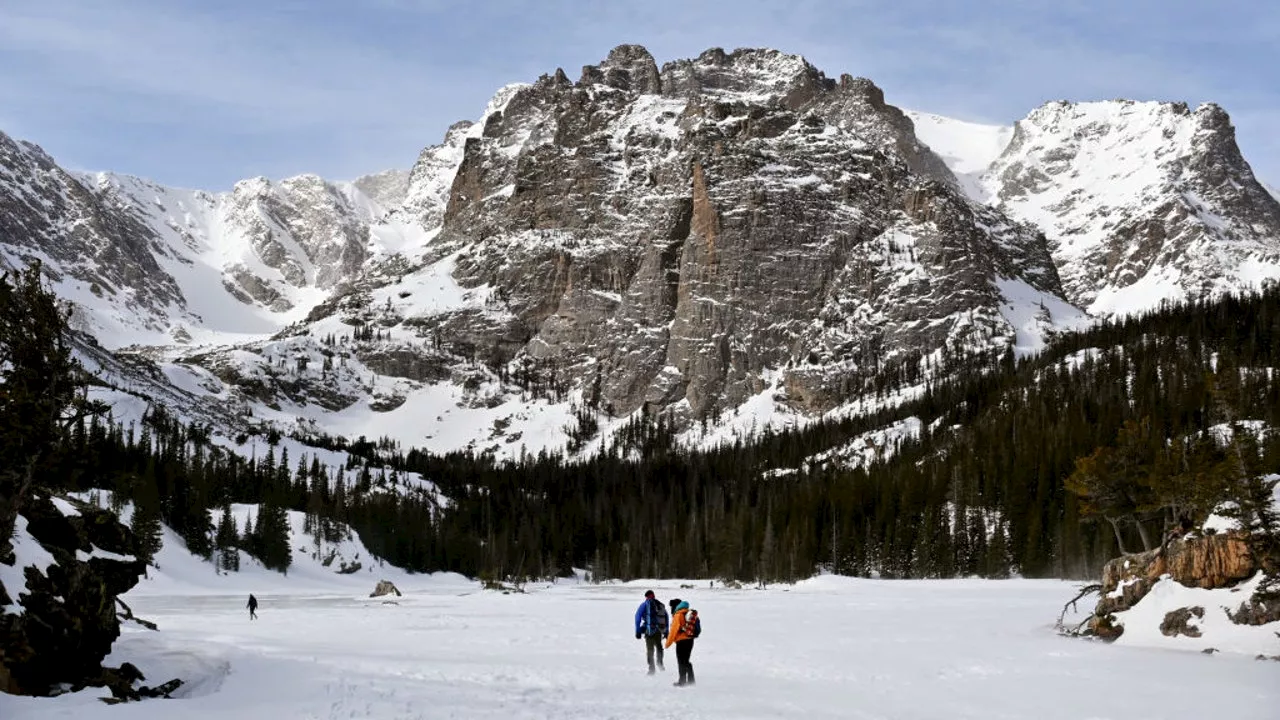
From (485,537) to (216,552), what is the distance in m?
57.1

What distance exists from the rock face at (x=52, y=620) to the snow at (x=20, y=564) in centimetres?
3

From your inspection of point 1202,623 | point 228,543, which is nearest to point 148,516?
point 228,543

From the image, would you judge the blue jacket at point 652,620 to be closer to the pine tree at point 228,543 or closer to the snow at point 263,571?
the snow at point 263,571

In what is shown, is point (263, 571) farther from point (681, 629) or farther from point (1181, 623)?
point (1181, 623)

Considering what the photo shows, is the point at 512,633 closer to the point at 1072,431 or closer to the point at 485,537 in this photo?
the point at 1072,431

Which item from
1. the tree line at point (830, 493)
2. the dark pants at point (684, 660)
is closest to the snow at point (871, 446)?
the tree line at point (830, 493)

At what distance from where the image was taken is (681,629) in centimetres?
2380

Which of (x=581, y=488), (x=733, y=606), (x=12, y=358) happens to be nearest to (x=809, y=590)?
(x=733, y=606)

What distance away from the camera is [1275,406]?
11038cm

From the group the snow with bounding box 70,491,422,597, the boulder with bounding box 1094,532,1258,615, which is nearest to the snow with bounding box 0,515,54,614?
the boulder with bounding box 1094,532,1258,615

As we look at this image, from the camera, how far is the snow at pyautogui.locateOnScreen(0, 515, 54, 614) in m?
20.7

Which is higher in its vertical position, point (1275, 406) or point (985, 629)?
point (1275, 406)

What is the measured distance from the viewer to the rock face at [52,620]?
19.3m

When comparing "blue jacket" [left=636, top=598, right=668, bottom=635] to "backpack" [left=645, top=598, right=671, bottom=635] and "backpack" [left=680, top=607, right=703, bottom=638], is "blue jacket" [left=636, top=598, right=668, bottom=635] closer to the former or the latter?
"backpack" [left=645, top=598, right=671, bottom=635]
